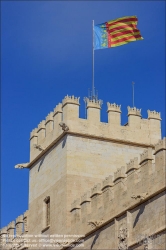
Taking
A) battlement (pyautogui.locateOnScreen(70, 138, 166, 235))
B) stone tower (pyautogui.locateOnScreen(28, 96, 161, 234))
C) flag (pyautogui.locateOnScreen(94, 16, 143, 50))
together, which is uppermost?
flag (pyautogui.locateOnScreen(94, 16, 143, 50))

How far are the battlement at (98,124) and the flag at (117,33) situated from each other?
3.05 meters

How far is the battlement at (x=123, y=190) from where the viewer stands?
2631 cm

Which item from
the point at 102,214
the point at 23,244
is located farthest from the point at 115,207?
the point at 23,244

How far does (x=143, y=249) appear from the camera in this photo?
26.3 meters

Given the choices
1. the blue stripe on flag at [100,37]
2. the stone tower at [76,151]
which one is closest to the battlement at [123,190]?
the stone tower at [76,151]

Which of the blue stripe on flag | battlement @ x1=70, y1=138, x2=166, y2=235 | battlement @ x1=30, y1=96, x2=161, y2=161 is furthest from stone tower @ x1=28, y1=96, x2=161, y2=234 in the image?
the blue stripe on flag

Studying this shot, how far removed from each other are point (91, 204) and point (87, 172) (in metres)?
3.06

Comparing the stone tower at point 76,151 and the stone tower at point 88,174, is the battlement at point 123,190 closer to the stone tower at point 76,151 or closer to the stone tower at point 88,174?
the stone tower at point 88,174

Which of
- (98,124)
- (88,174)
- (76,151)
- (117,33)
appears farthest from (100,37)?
(88,174)

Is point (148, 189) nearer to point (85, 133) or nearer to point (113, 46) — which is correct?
point (85, 133)

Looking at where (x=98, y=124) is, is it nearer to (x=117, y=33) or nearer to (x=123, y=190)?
(x=117, y=33)

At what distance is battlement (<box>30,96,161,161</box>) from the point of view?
1362 inches

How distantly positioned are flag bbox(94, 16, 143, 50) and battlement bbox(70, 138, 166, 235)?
27.1ft

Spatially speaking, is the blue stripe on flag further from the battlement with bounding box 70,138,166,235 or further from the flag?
the battlement with bounding box 70,138,166,235
